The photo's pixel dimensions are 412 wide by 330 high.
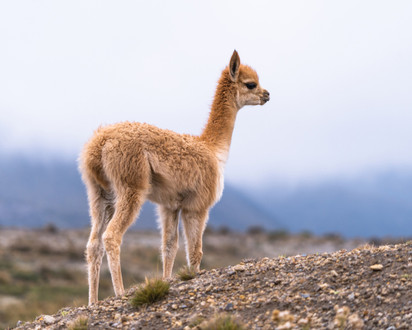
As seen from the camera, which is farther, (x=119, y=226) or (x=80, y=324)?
(x=119, y=226)

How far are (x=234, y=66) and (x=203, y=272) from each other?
4.51 m

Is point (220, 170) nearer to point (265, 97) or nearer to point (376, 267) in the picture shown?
point (265, 97)

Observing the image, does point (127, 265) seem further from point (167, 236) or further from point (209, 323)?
point (209, 323)

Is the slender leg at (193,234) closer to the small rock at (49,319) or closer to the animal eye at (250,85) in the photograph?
the small rock at (49,319)

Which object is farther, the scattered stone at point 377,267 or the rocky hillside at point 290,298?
the scattered stone at point 377,267

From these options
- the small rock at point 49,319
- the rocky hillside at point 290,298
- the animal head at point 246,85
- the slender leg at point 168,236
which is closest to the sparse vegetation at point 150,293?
the rocky hillside at point 290,298

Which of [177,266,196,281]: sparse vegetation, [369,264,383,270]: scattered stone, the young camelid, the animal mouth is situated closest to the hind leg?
the young camelid

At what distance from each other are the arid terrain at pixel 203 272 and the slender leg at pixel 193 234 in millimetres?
735

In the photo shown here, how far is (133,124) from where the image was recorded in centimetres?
1004

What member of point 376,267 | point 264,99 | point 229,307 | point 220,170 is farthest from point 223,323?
point 264,99

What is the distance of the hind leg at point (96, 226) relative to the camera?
32.3 ft

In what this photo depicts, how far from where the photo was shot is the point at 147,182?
9703mm

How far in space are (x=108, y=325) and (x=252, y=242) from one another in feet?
146

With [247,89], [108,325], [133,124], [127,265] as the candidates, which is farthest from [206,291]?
[127,265]
